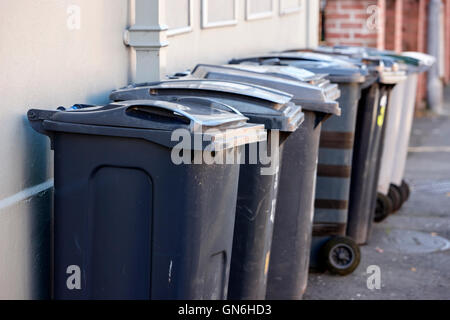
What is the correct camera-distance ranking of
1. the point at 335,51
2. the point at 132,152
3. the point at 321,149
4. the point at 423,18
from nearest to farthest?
the point at 132,152
the point at 321,149
the point at 335,51
the point at 423,18

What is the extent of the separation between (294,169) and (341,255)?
1386mm

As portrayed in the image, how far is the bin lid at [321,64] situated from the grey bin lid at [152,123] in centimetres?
216

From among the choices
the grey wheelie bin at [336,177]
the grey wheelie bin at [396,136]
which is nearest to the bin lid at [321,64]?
the grey wheelie bin at [336,177]

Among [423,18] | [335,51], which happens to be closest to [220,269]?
[335,51]

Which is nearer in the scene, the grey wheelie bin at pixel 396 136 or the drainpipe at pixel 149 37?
the drainpipe at pixel 149 37

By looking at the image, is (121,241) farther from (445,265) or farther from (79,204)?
(445,265)

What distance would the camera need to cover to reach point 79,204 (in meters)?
3.62

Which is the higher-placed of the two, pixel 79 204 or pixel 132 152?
pixel 132 152

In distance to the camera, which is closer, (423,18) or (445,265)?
(445,265)

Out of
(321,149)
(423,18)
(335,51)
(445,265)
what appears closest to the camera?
(321,149)

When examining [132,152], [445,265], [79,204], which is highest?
[132,152]

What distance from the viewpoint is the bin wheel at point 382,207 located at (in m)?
7.54

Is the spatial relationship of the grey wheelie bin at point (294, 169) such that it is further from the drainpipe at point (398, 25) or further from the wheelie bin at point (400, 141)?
the drainpipe at point (398, 25)
